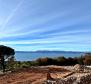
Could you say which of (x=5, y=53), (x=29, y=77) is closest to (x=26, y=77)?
(x=29, y=77)

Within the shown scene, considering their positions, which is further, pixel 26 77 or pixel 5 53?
pixel 5 53

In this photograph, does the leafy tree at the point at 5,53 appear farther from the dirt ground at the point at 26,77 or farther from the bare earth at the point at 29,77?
the dirt ground at the point at 26,77

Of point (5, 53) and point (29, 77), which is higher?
point (5, 53)

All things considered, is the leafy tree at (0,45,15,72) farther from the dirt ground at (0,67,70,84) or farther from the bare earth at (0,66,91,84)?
the dirt ground at (0,67,70,84)

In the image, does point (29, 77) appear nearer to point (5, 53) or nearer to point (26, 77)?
point (26, 77)

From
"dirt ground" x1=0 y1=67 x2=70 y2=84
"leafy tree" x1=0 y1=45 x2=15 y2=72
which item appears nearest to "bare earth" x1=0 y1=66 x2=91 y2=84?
"dirt ground" x1=0 y1=67 x2=70 y2=84

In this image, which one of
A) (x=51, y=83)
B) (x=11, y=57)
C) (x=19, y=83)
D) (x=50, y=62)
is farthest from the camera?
(x=50, y=62)

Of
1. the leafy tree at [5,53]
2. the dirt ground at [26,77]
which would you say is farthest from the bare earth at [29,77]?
the leafy tree at [5,53]

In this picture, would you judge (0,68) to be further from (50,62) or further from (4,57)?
(50,62)

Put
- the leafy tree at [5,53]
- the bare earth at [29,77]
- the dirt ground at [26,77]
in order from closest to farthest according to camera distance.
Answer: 1. the bare earth at [29,77]
2. the dirt ground at [26,77]
3. the leafy tree at [5,53]

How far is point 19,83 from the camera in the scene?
14.6 metres

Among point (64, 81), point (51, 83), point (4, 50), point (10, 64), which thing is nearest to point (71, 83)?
point (64, 81)

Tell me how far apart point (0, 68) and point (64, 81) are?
16.7 metres

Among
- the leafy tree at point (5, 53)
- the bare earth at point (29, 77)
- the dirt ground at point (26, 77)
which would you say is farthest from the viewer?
the leafy tree at point (5, 53)
